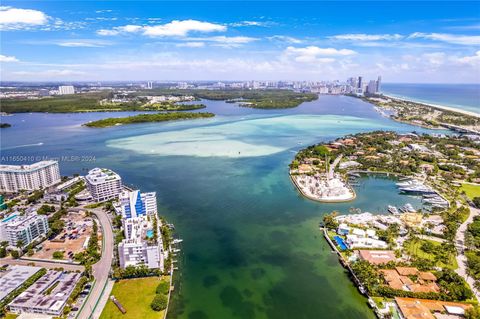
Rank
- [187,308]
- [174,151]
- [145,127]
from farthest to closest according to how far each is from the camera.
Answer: [145,127] → [174,151] → [187,308]

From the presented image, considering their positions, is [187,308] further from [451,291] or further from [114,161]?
[114,161]

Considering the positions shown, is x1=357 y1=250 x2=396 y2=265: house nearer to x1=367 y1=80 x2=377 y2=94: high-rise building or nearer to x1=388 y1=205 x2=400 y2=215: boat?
x1=388 y1=205 x2=400 y2=215: boat

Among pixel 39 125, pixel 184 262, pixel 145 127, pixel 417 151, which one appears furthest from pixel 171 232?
pixel 39 125

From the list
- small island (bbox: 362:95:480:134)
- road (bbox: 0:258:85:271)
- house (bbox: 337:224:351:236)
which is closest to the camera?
road (bbox: 0:258:85:271)

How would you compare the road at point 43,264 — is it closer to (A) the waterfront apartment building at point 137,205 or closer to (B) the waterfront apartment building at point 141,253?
(B) the waterfront apartment building at point 141,253

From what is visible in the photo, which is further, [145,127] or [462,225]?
[145,127]

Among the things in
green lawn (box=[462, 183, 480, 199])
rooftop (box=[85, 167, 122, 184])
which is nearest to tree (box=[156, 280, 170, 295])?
rooftop (box=[85, 167, 122, 184])

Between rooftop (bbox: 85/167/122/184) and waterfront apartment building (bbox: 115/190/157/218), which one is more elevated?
rooftop (bbox: 85/167/122/184)
